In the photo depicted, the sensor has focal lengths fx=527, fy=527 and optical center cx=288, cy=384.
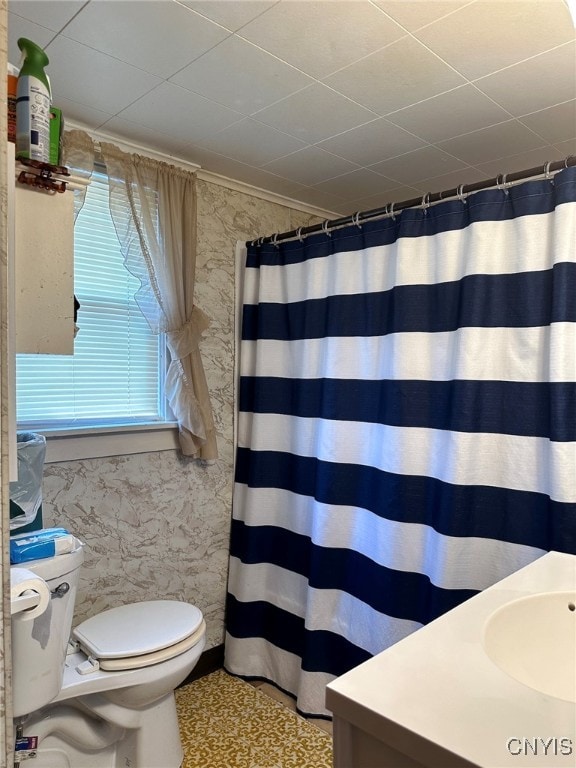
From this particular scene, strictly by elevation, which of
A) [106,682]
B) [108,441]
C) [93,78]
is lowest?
[106,682]

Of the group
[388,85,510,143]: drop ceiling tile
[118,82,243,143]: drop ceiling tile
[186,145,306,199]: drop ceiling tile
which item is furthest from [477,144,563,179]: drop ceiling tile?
[118,82,243,143]: drop ceiling tile

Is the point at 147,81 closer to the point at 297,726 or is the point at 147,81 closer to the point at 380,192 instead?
the point at 380,192

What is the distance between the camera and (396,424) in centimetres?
188

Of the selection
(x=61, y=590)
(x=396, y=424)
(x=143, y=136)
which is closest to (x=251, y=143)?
(x=143, y=136)

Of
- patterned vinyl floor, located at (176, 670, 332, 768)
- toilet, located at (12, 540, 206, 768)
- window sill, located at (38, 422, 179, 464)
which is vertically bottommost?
patterned vinyl floor, located at (176, 670, 332, 768)

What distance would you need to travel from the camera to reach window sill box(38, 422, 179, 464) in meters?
1.89

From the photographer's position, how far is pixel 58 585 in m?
1.44

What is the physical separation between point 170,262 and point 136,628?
1.36m

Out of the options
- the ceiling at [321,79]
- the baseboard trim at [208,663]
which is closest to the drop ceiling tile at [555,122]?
the ceiling at [321,79]

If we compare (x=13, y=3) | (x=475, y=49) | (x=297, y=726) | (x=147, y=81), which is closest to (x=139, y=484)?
(x=297, y=726)

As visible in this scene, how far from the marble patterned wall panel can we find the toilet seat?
0.68 feet

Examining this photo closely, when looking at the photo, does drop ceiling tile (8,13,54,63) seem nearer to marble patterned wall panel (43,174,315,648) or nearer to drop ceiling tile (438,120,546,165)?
marble patterned wall panel (43,174,315,648)

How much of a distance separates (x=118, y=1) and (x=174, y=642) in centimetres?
181

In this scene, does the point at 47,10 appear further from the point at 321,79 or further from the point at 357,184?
the point at 357,184
